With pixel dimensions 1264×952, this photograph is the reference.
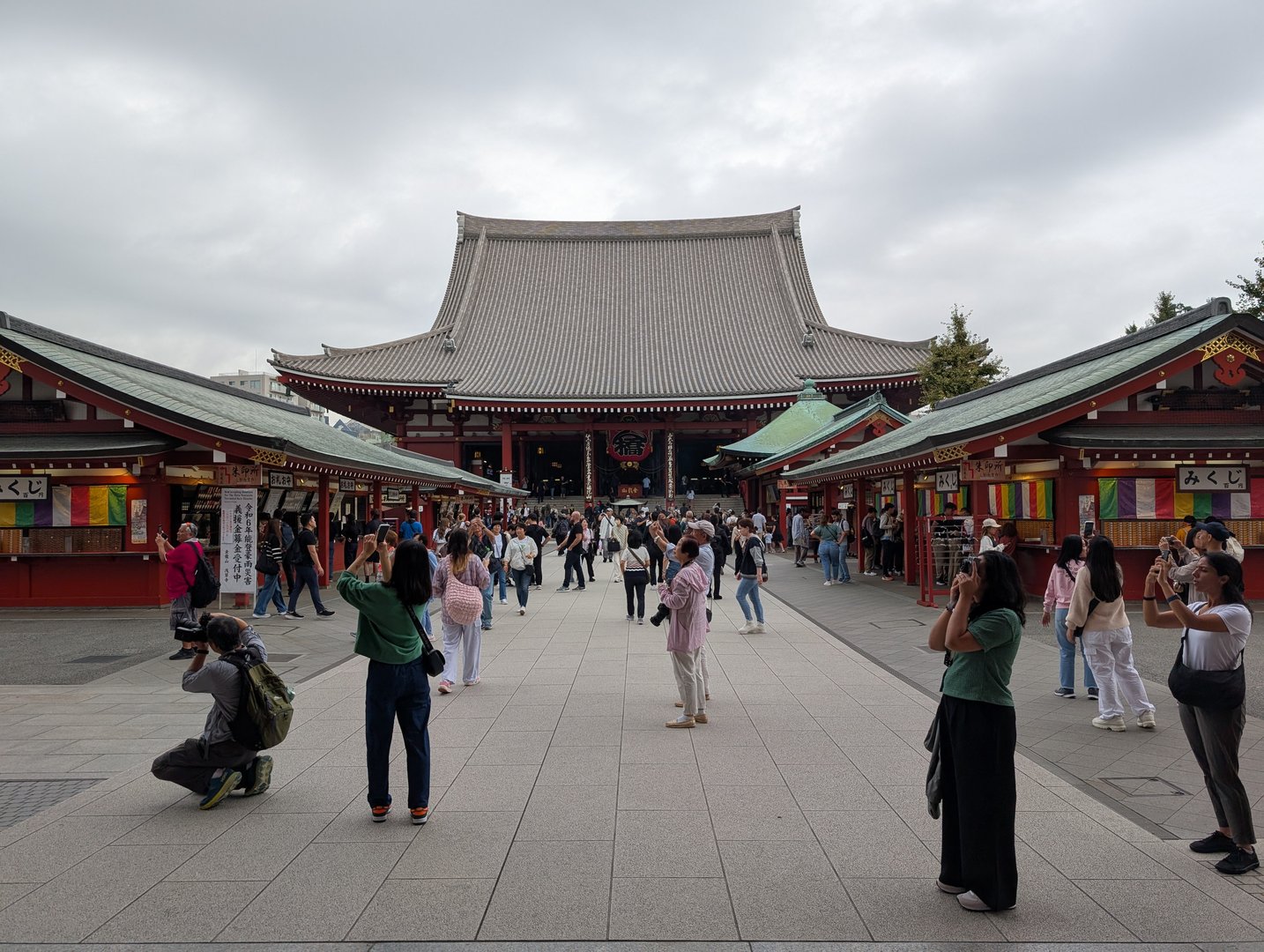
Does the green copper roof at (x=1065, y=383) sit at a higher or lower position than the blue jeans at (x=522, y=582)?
higher

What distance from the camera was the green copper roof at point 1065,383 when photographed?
13.1m

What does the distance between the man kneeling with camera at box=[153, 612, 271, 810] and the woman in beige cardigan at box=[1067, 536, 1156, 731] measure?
6.10m

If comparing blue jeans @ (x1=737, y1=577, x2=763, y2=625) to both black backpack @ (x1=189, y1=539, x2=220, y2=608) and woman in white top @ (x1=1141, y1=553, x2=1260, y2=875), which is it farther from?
woman in white top @ (x1=1141, y1=553, x2=1260, y2=875)

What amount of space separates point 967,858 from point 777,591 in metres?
14.0

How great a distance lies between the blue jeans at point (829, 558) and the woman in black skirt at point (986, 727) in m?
14.7

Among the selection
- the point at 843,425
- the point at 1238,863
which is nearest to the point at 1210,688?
the point at 1238,863

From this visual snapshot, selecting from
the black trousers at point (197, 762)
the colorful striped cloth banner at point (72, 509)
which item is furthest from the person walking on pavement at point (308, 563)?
the black trousers at point (197, 762)

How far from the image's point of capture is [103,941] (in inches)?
140

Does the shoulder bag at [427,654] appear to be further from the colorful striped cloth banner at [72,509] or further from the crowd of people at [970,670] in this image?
the colorful striped cloth banner at [72,509]

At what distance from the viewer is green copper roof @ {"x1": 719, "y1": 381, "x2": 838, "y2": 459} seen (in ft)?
100

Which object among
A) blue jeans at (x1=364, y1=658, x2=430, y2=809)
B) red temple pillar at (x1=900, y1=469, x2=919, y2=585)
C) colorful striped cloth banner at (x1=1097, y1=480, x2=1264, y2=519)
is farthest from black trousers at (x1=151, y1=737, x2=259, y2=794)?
red temple pillar at (x1=900, y1=469, x2=919, y2=585)

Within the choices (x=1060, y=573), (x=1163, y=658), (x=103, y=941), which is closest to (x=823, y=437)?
(x=1163, y=658)

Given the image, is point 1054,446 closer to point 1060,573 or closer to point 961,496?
point 961,496

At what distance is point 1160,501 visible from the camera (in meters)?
13.8
